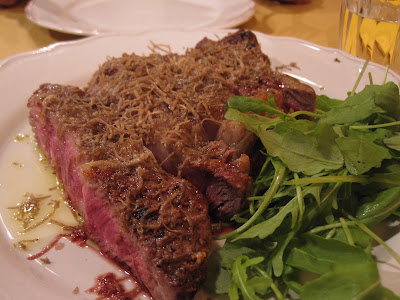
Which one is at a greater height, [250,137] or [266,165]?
[250,137]

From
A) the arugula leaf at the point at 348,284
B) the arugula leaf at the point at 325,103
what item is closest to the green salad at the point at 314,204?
the arugula leaf at the point at 348,284

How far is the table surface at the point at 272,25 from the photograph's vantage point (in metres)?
4.30

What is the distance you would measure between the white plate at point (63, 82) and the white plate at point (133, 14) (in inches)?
20.5

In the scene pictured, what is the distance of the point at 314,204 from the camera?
6.77 ft

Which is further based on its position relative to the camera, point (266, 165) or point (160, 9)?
point (160, 9)

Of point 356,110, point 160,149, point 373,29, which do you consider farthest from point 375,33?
point 160,149

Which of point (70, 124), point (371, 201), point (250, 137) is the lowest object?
point (371, 201)

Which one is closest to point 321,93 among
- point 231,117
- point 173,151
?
point 231,117

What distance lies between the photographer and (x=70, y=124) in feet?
7.50

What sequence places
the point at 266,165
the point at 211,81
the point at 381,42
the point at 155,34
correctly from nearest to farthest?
the point at 266,165
the point at 211,81
the point at 381,42
the point at 155,34

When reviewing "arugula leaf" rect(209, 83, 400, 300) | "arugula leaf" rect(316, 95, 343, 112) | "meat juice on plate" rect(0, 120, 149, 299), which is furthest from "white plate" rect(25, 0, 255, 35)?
"arugula leaf" rect(209, 83, 400, 300)

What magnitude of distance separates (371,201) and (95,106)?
193 centimetres

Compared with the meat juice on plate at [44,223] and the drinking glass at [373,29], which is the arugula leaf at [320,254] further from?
the drinking glass at [373,29]

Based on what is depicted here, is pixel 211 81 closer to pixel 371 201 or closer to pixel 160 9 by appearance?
pixel 371 201
